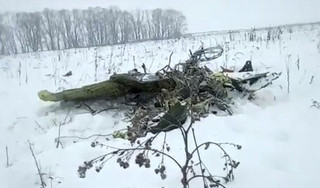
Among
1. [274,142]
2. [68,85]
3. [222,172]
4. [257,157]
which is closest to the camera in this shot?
[222,172]

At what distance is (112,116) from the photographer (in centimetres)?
308

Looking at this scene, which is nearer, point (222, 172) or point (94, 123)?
point (222, 172)

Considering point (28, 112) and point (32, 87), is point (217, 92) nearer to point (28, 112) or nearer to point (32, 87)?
point (28, 112)

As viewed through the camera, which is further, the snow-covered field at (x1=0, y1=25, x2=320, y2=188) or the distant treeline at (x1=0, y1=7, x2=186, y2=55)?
the distant treeline at (x1=0, y1=7, x2=186, y2=55)

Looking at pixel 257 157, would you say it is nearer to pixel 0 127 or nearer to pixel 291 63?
pixel 0 127

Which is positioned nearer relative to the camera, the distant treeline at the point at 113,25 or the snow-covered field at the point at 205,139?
the snow-covered field at the point at 205,139

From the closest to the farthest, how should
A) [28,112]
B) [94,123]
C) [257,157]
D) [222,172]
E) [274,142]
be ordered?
[222,172] < [257,157] < [274,142] < [94,123] < [28,112]

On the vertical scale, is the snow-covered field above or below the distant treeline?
below

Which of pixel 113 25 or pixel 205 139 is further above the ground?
pixel 113 25

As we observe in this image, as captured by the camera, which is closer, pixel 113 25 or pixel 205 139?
pixel 205 139

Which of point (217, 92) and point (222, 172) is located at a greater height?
point (217, 92)

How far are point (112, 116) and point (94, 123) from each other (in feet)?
0.76

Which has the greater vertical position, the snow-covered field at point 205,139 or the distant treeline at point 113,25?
the distant treeline at point 113,25

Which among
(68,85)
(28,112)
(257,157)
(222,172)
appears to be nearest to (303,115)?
(257,157)
